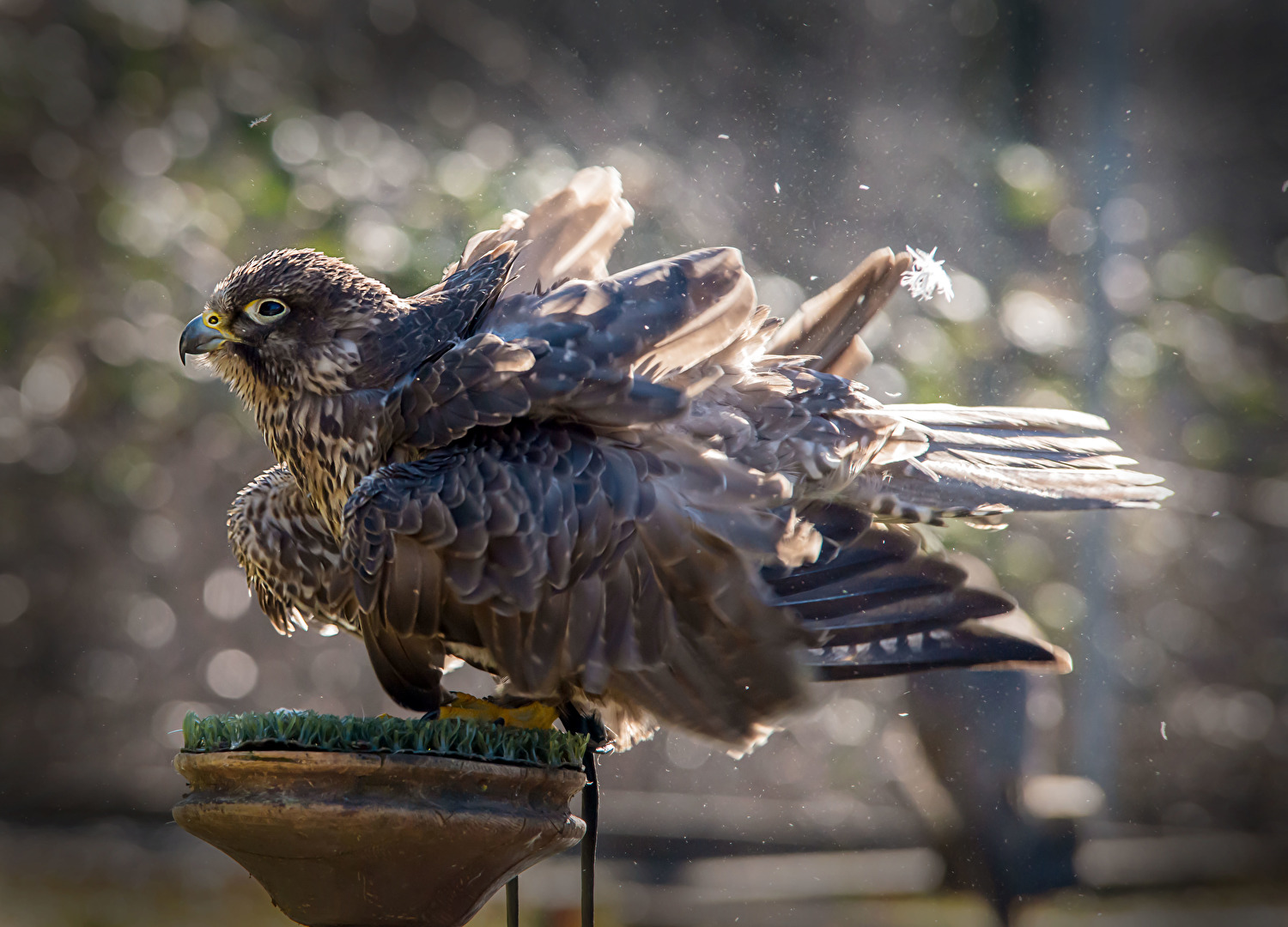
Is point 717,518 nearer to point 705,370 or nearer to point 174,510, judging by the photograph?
point 705,370

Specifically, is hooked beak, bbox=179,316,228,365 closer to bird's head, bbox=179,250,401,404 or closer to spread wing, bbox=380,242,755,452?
bird's head, bbox=179,250,401,404

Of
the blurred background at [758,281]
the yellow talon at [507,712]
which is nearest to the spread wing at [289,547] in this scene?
the yellow talon at [507,712]

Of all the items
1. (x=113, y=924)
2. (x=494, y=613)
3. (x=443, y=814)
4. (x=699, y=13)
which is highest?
(x=699, y=13)

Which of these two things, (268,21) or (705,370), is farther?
(268,21)

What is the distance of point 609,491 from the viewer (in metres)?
1.68

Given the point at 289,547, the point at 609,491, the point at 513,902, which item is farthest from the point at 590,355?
the point at 513,902

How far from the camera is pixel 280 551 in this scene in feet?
6.85

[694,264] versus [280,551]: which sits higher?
[694,264]

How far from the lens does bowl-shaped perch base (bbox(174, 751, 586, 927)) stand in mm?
1464

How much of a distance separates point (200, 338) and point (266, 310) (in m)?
0.13

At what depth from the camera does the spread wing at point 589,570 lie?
5.24 feet

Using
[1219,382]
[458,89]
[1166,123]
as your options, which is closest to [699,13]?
[458,89]

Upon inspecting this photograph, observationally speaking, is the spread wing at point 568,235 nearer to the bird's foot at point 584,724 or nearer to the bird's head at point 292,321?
the bird's head at point 292,321

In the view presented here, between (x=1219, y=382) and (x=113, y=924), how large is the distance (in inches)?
205
